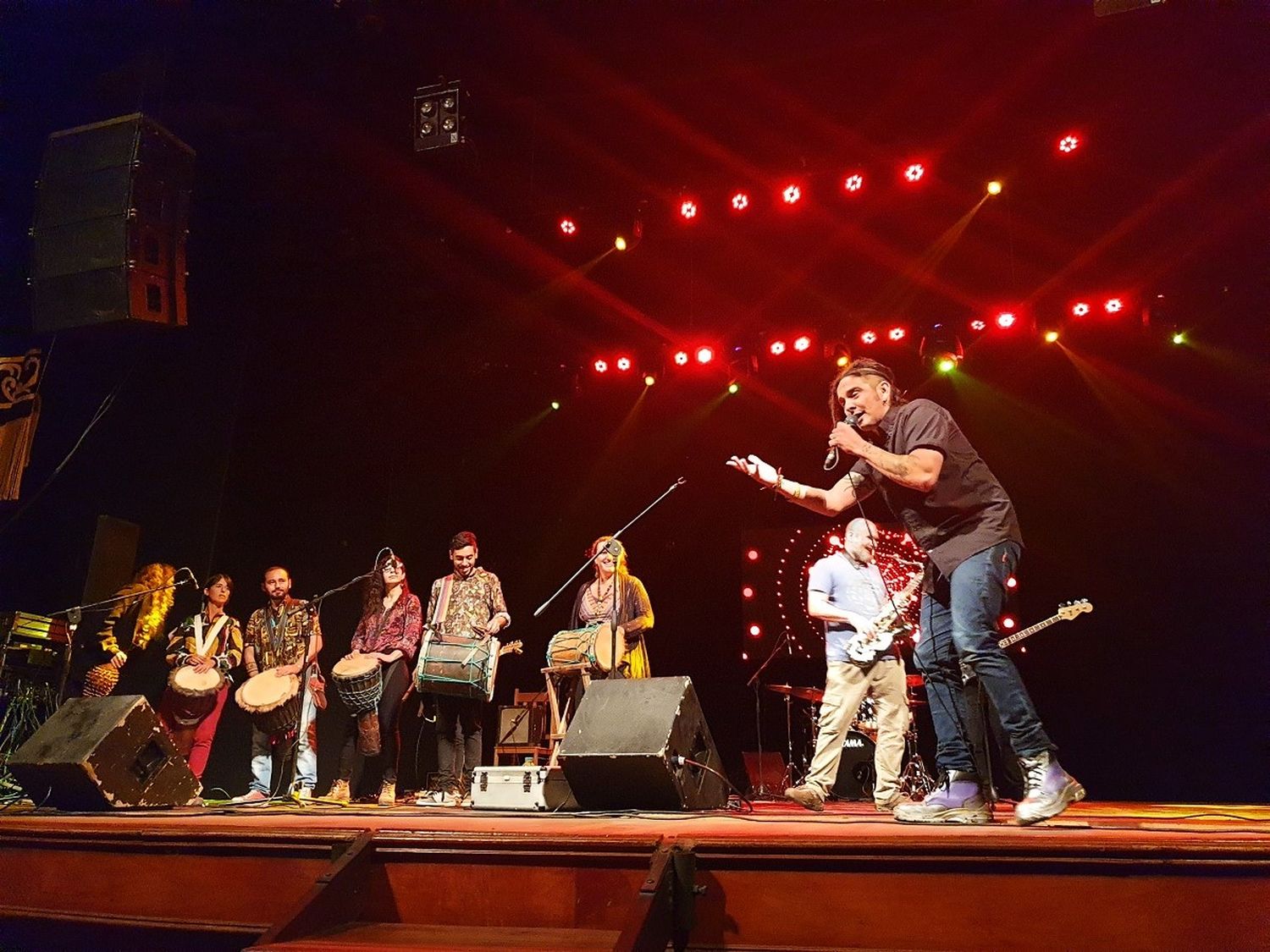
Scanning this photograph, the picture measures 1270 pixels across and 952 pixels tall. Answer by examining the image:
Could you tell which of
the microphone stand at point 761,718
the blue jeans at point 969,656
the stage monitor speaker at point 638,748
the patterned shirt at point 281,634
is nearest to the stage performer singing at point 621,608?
the microphone stand at point 761,718

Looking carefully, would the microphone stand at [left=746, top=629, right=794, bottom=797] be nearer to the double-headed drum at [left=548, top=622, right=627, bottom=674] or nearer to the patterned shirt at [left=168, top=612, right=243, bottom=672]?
the double-headed drum at [left=548, top=622, right=627, bottom=674]

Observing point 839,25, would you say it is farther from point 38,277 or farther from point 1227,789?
point 1227,789

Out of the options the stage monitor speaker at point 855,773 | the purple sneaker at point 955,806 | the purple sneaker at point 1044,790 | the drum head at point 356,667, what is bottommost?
the stage monitor speaker at point 855,773

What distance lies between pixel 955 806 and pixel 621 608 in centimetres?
400

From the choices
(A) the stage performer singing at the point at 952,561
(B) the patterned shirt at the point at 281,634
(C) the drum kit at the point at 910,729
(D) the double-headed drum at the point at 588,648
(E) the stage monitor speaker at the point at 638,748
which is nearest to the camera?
(A) the stage performer singing at the point at 952,561

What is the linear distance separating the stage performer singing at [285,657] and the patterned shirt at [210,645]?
9cm

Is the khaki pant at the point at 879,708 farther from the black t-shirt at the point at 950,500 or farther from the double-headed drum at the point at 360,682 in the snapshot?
the double-headed drum at the point at 360,682

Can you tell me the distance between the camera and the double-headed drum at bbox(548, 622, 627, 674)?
712 centimetres

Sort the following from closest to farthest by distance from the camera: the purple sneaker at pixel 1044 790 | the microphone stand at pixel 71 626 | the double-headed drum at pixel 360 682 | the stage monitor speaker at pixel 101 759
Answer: the purple sneaker at pixel 1044 790 → the stage monitor speaker at pixel 101 759 → the double-headed drum at pixel 360 682 → the microphone stand at pixel 71 626

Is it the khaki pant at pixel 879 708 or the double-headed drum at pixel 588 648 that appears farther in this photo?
the double-headed drum at pixel 588 648

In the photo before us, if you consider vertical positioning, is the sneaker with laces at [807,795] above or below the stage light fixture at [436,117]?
below

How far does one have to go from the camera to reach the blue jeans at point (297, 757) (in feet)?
22.9

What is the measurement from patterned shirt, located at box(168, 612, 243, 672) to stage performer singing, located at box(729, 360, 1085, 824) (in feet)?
17.7

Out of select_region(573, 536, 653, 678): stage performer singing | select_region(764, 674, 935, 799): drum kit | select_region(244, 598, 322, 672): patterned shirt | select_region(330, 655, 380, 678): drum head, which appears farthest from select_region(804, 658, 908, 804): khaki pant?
select_region(244, 598, 322, 672): patterned shirt
